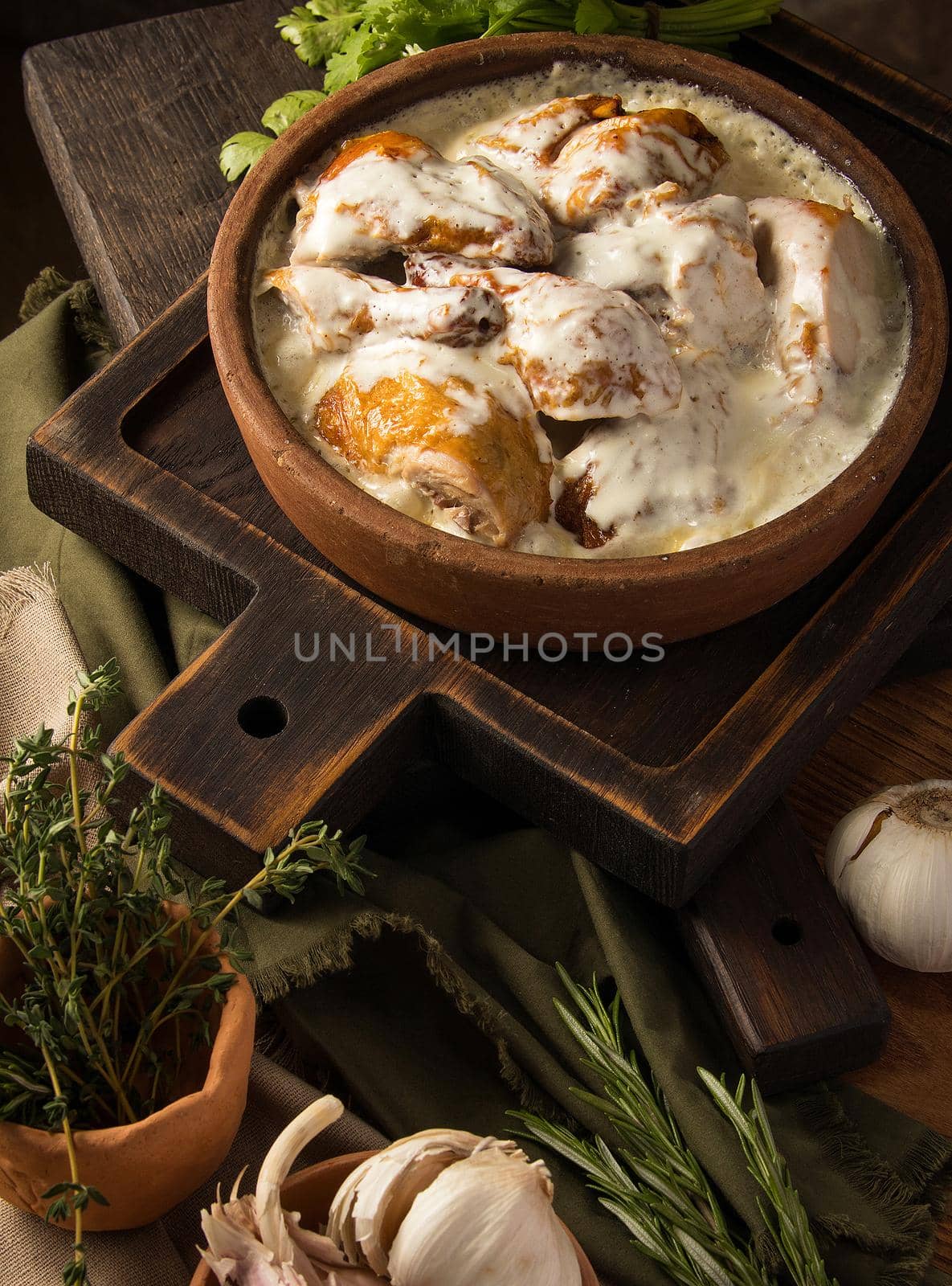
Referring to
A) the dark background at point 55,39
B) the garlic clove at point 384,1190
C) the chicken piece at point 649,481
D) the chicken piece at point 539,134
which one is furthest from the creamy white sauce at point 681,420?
the dark background at point 55,39

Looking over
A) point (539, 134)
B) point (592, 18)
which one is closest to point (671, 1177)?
point (539, 134)

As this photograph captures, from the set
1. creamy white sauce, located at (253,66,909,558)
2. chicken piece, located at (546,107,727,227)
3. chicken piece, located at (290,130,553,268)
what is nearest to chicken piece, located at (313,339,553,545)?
creamy white sauce, located at (253,66,909,558)

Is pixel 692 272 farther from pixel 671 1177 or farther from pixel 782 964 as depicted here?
pixel 671 1177

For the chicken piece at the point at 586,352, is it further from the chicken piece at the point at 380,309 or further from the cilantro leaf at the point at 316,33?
the cilantro leaf at the point at 316,33

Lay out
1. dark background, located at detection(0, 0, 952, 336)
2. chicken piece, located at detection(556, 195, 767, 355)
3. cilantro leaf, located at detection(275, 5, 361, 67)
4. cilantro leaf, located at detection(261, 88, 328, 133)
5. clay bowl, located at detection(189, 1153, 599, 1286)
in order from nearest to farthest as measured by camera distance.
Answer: clay bowl, located at detection(189, 1153, 599, 1286) → chicken piece, located at detection(556, 195, 767, 355) → cilantro leaf, located at detection(261, 88, 328, 133) → cilantro leaf, located at detection(275, 5, 361, 67) → dark background, located at detection(0, 0, 952, 336)

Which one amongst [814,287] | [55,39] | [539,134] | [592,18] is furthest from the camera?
[55,39]

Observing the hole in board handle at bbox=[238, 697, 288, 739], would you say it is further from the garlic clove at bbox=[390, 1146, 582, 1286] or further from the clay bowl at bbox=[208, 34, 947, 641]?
the garlic clove at bbox=[390, 1146, 582, 1286]
